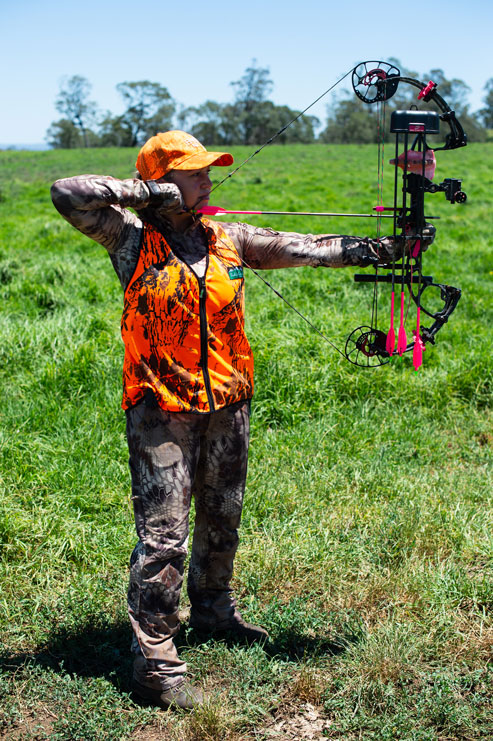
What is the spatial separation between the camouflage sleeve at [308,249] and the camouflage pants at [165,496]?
2.19 ft

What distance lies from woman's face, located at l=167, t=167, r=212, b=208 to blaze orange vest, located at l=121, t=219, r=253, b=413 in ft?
0.61

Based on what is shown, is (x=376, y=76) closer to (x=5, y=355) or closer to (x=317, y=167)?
(x=5, y=355)

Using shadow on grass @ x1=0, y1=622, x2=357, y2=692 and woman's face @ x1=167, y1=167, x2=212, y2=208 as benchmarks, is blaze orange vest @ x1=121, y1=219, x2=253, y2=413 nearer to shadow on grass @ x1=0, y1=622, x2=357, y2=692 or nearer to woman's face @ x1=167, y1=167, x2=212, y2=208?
woman's face @ x1=167, y1=167, x2=212, y2=208

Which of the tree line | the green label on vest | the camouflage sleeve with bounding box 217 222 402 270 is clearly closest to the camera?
the green label on vest

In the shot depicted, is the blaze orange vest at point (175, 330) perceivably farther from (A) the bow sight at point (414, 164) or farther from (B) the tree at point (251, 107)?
(B) the tree at point (251, 107)

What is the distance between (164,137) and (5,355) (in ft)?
13.0

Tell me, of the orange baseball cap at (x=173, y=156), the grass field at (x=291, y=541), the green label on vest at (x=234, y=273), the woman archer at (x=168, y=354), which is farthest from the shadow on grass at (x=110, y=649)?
the orange baseball cap at (x=173, y=156)

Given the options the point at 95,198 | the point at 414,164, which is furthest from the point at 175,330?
the point at 414,164

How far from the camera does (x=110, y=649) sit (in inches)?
128

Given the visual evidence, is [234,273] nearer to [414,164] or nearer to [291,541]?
[414,164]

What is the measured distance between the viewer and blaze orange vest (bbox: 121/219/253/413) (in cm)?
275

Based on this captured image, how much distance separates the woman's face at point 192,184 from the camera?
2.78 m

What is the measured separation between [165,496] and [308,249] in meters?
1.23

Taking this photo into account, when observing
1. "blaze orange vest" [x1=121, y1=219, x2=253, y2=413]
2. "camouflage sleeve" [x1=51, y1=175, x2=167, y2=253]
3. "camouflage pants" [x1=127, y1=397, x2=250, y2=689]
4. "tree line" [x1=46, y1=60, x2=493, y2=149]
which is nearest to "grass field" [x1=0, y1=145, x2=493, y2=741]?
"camouflage pants" [x1=127, y1=397, x2=250, y2=689]
